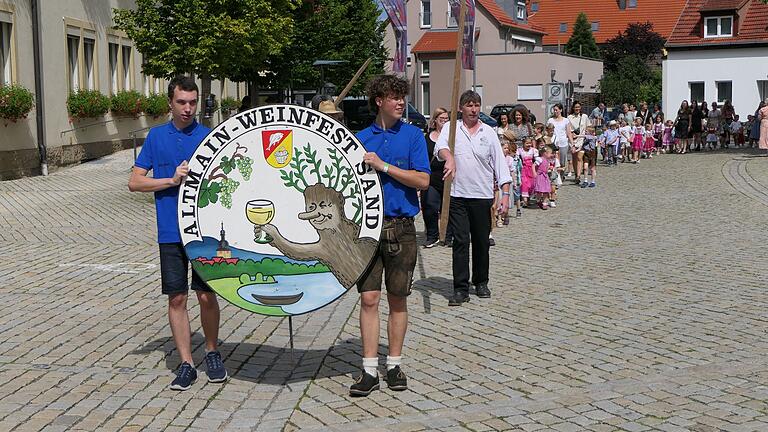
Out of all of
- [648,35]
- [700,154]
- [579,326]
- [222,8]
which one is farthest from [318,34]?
[648,35]

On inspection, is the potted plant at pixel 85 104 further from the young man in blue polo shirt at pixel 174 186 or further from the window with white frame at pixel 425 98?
the window with white frame at pixel 425 98

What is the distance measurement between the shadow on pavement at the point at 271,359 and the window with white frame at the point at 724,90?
45993 mm

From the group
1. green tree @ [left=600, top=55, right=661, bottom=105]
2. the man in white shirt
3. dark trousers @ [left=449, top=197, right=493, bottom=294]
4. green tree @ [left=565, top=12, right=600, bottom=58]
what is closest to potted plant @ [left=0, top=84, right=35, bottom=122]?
the man in white shirt

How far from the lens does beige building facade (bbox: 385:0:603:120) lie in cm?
6338

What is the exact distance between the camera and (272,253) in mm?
6414

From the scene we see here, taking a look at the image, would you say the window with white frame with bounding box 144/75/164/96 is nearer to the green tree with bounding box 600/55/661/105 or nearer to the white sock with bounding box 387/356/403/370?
the white sock with bounding box 387/356/403/370

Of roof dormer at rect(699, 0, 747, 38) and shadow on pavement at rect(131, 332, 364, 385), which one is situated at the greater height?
roof dormer at rect(699, 0, 747, 38)

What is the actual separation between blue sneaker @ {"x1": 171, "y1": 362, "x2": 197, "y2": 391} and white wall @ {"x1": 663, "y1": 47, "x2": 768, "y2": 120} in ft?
152

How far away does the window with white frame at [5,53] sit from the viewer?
2272 centimetres

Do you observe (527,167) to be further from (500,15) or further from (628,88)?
(500,15)

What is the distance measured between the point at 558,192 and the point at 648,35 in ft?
258

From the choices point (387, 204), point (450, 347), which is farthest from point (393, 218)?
point (450, 347)

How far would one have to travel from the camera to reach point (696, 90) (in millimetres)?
50938

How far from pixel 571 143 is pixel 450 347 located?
14.9 m
